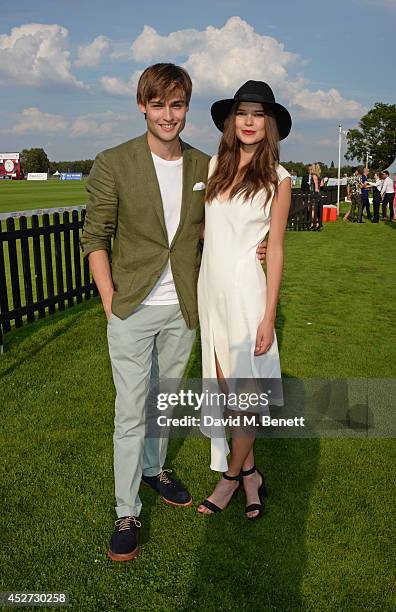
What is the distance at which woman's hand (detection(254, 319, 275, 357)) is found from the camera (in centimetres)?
289

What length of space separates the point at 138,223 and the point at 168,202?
18cm

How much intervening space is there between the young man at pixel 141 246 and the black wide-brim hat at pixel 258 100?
0.25m

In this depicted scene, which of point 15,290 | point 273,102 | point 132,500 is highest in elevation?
point 273,102

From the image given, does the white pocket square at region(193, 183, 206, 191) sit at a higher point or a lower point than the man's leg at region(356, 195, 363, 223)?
higher

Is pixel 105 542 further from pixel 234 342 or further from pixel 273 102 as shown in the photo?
pixel 273 102

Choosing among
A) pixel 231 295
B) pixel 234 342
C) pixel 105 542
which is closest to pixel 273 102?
pixel 231 295

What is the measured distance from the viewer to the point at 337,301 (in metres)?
8.55

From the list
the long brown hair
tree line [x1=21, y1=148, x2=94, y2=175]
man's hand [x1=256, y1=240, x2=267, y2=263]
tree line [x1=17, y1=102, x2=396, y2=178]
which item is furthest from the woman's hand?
tree line [x1=21, y1=148, x2=94, y2=175]

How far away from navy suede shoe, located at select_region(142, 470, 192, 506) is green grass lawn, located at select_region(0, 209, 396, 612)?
0.05 metres

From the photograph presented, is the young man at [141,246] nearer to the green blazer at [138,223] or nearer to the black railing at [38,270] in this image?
the green blazer at [138,223]

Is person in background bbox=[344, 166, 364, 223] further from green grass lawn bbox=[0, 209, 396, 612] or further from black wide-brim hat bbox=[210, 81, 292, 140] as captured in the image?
black wide-brim hat bbox=[210, 81, 292, 140]

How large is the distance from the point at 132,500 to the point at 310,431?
5.96 feet

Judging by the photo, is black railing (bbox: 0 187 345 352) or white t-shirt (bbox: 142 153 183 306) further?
black railing (bbox: 0 187 345 352)

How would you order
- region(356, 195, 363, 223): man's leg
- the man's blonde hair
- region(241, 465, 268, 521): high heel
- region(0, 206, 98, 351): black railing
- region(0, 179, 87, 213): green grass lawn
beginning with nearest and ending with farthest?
1. the man's blonde hair
2. region(241, 465, 268, 521): high heel
3. region(0, 206, 98, 351): black railing
4. region(356, 195, 363, 223): man's leg
5. region(0, 179, 87, 213): green grass lawn
